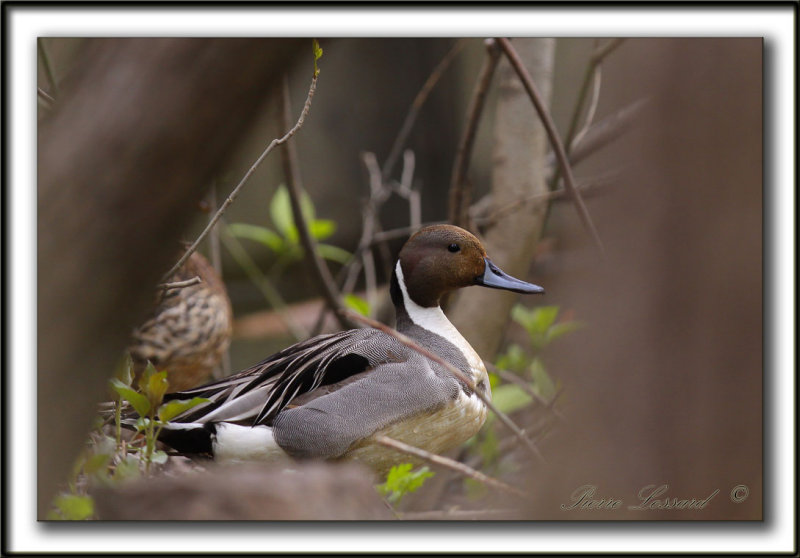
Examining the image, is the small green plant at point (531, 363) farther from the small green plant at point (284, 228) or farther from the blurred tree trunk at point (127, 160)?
the blurred tree trunk at point (127, 160)

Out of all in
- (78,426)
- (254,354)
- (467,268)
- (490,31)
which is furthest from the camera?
(254,354)

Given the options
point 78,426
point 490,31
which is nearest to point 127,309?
point 78,426

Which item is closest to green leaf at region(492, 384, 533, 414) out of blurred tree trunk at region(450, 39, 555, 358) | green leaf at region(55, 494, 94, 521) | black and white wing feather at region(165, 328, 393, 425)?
blurred tree trunk at region(450, 39, 555, 358)

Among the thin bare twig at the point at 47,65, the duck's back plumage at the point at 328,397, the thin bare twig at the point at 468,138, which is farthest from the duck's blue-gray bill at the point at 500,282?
the thin bare twig at the point at 47,65

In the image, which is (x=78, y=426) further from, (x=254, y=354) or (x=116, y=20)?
(x=254, y=354)

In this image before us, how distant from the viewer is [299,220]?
1.88 metres

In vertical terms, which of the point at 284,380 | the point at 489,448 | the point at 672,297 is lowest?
the point at 489,448

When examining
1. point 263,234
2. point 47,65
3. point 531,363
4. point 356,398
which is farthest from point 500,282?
point 263,234

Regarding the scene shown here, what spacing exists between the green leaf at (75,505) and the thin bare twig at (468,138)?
3.10 feet

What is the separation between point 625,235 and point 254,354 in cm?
128

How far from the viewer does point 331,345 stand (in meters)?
1.33

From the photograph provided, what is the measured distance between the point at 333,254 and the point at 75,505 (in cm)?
122

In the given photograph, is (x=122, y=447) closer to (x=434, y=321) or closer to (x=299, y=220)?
(x=434, y=321)

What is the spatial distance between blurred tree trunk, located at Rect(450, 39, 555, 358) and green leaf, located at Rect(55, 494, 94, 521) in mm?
812
